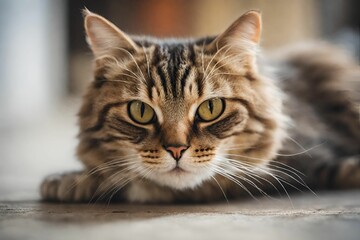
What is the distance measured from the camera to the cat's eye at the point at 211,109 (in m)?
1.54

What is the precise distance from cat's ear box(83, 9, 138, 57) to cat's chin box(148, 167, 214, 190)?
48 centimetres

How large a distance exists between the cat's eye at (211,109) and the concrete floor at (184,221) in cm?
30

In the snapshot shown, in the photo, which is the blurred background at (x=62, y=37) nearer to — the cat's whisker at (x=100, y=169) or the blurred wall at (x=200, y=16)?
the blurred wall at (x=200, y=16)

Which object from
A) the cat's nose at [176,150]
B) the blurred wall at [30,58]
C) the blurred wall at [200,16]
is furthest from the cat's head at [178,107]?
the blurred wall at [200,16]

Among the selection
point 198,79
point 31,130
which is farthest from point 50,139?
point 198,79

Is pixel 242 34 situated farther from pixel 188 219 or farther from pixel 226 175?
pixel 188 219

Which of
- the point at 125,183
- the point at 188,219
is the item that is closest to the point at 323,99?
the point at 125,183

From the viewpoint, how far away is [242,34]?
1642mm

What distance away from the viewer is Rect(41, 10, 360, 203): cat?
1508 millimetres

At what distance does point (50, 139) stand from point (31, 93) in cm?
109

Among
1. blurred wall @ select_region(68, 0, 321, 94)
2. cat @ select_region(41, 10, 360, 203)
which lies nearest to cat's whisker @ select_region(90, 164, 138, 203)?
cat @ select_region(41, 10, 360, 203)

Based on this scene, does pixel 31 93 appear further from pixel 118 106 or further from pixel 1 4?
pixel 118 106

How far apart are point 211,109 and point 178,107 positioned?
0.42ft

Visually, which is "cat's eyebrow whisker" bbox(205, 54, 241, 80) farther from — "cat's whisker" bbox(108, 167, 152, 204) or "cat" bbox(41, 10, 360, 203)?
"cat's whisker" bbox(108, 167, 152, 204)
